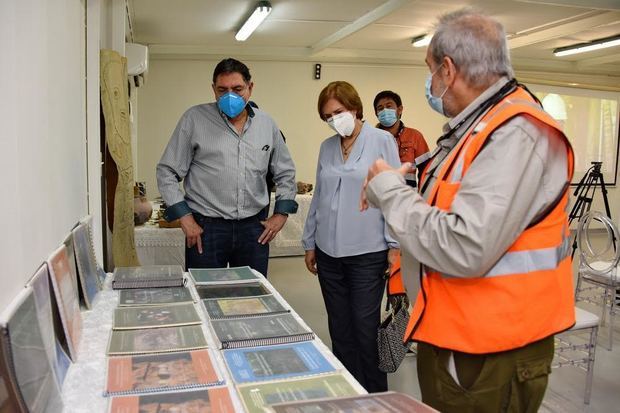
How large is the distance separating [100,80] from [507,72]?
6.71ft

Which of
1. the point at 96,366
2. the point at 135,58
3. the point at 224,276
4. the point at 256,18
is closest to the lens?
the point at 96,366

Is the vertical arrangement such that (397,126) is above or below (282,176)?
above

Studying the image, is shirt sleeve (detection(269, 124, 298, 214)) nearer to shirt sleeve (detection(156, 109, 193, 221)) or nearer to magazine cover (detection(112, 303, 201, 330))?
shirt sleeve (detection(156, 109, 193, 221))

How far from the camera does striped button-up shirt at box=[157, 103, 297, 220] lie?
7.78 ft

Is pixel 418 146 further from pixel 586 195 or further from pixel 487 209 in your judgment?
pixel 586 195

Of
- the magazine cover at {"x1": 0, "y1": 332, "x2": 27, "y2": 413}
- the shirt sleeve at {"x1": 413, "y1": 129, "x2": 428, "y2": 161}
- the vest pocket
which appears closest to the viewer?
the magazine cover at {"x1": 0, "y1": 332, "x2": 27, "y2": 413}

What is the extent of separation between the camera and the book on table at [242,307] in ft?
5.20

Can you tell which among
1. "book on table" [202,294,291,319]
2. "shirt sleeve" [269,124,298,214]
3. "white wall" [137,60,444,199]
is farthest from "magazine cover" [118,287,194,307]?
"white wall" [137,60,444,199]

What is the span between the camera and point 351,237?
2.24 metres

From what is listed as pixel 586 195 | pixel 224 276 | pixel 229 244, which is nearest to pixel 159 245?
pixel 229 244

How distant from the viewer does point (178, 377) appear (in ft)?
3.78

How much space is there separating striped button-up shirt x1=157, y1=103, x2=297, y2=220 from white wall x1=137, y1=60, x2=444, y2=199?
15.3 ft

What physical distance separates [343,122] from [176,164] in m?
0.76

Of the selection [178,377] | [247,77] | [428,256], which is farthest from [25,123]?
[247,77]
